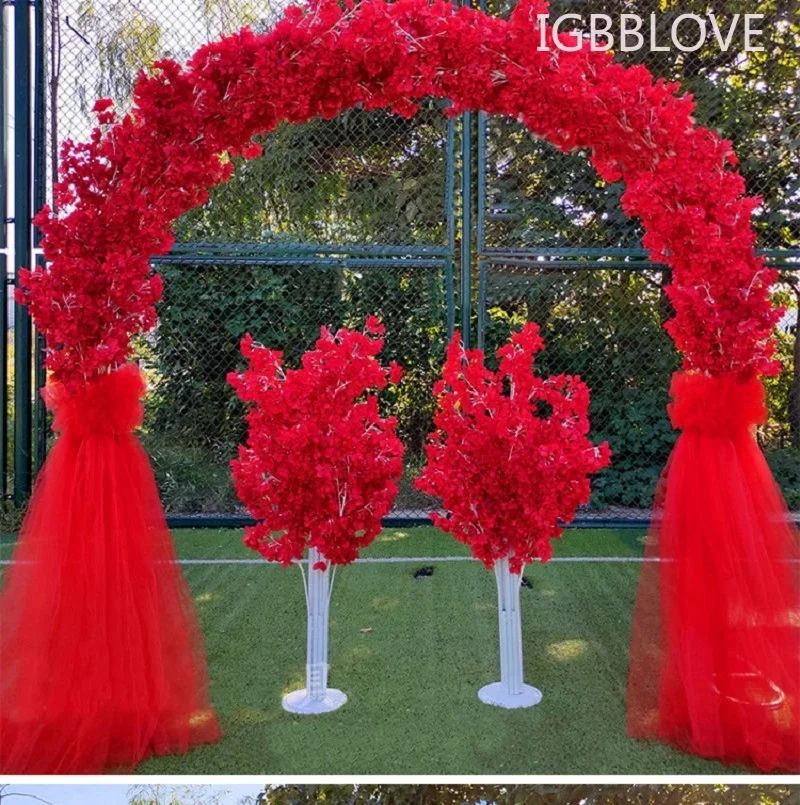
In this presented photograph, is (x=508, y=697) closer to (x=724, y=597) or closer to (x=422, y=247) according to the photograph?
(x=724, y=597)

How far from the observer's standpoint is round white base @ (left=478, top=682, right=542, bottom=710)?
2.81 metres

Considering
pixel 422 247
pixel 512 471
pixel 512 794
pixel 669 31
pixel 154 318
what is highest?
pixel 669 31

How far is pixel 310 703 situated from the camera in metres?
2.79

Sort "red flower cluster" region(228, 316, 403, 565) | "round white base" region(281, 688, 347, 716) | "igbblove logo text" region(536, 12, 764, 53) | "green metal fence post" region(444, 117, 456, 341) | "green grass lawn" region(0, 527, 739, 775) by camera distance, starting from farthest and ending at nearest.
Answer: "igbblove logo text" region(536, 12, 764, 53), "green metal fence post" region(444, 117, 456, 341), "round white base" region(281, 688, 347, 716), "red flower cluster" region(228, 316, 403, 565), "green grass lawn" region(0, 527, 739, 775)

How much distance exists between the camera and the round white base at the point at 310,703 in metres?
2.77

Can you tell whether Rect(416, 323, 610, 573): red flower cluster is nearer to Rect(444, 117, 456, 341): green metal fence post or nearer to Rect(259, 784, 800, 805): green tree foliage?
Rect(259, 784, 800, 805): green tree foliage

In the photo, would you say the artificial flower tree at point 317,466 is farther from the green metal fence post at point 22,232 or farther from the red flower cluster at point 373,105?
the green metal fence post at point 22,232

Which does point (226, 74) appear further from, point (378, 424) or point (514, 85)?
point (378, 424)

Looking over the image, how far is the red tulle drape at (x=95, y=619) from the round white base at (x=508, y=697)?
3.02 ft

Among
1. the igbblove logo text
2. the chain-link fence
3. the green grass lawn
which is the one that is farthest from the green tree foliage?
the igbblove logo text

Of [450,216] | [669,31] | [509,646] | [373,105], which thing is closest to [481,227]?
[450,216]

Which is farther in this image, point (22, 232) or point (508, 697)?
point (22, 232)

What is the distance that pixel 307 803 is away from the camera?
247 centimetres

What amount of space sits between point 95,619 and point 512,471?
1346mm
